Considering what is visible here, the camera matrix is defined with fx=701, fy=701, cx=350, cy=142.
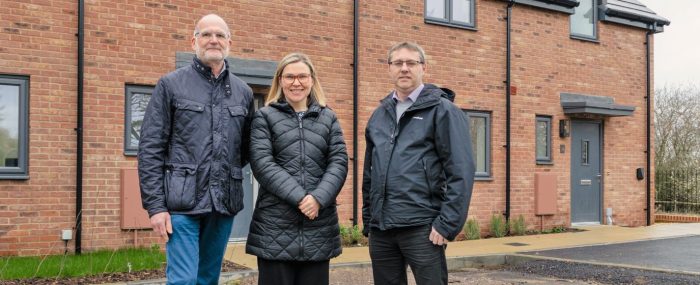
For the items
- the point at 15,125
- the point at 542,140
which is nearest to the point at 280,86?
the point at 15,125

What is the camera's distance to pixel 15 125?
26.2 ft

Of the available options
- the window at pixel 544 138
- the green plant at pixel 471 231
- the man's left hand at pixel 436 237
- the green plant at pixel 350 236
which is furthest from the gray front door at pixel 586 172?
the man's left hand at pixel 436 237

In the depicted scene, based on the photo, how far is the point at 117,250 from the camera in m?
8.31

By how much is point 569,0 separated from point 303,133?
10.3 meters

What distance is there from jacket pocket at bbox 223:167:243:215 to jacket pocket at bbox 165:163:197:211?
0.20 meters

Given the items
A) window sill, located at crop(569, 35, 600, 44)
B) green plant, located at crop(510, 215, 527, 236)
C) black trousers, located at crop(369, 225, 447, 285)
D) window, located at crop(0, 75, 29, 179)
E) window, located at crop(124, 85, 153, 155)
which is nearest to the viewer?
black trousers, located at crop(369, 225, 447, 285)

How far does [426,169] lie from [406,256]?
0.49 meters

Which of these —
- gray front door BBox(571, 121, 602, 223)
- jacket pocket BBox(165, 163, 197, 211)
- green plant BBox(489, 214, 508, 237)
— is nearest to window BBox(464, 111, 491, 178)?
green plant BBox(489, 214, 508, 237)

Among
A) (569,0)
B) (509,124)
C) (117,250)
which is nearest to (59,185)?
(117,250)

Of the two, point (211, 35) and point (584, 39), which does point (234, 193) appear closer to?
point (211, 35)

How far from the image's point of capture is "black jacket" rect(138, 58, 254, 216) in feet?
11.8

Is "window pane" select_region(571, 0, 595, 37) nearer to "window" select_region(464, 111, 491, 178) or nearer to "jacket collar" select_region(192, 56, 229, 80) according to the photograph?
"window" select_region(464, 111, 491, 178)

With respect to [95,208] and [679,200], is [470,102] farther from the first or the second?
[679,200]

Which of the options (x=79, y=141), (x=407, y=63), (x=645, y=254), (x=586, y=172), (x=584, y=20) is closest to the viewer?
(x=407, y=63)
